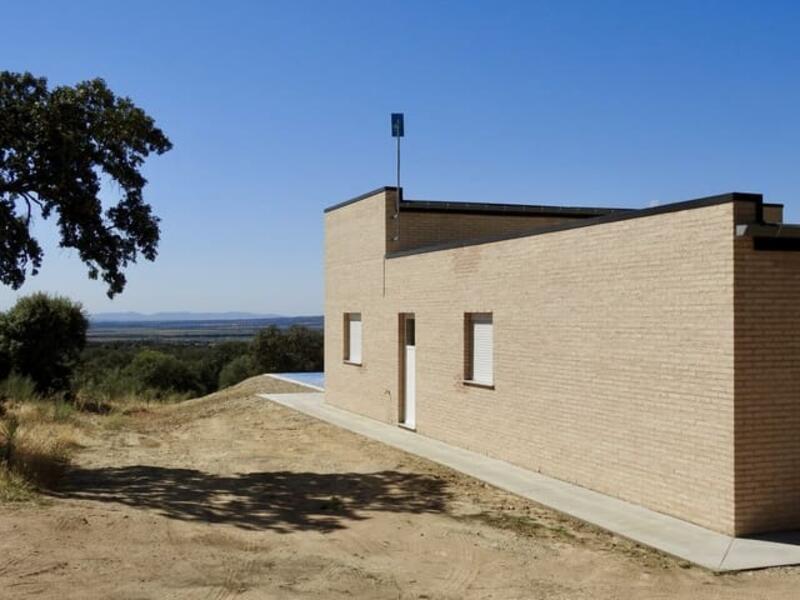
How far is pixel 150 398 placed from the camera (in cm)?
2847

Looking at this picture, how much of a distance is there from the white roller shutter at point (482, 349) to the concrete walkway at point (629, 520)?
1.36 meters

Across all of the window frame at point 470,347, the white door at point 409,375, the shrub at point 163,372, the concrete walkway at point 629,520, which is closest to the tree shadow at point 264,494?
the concrete walkway at point 629,520

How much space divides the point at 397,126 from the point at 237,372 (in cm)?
4000

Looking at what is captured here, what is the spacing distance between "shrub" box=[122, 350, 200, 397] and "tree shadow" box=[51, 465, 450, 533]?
36.8 m

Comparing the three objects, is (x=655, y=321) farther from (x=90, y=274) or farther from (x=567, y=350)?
(x=90, y=274)

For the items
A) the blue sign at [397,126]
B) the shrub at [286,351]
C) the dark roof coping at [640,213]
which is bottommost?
the shrub at [286,351]

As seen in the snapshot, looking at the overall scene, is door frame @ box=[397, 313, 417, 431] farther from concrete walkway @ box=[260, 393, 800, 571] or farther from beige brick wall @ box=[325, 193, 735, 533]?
concrete walkway @ box=[260, 393, 800, 571]

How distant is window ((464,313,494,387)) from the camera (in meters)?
14.3

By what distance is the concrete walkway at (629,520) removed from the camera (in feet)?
26.7

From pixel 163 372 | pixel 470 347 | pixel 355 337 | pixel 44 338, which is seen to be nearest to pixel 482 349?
pixel 470 347

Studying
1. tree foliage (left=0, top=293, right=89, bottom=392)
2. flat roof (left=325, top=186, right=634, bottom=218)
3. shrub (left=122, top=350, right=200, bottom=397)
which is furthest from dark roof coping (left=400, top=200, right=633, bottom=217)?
shrub (left=122, top=350, right=200, bottom=397)

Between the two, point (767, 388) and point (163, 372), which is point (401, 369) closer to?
point (767, 388)

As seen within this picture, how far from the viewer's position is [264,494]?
1148cm

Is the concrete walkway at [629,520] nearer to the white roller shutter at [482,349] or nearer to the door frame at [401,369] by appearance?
the white roller shutter at [482,349]
